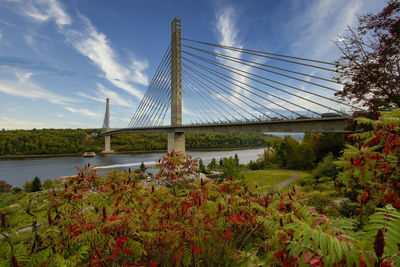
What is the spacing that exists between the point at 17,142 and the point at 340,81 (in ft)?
285

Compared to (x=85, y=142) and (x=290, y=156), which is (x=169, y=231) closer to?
(x=290, y=156)

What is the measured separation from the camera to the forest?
63469 millimetres

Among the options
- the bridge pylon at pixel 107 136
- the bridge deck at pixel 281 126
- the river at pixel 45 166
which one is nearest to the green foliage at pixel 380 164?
the bridge deck at pixel 281 126

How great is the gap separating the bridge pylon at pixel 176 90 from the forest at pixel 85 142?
31.9 m

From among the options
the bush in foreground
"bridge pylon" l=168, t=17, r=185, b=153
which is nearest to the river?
"bridge pylon" l=168, t=17, r=185, b=153

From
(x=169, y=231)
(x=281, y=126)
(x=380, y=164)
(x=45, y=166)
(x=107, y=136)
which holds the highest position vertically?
(x=107, y=136)

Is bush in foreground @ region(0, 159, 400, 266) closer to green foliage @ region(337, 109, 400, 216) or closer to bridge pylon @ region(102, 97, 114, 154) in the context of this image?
green foliage @ region(337, 109, 400, 216)

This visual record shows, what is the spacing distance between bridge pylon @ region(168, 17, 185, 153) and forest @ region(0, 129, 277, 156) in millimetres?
31911

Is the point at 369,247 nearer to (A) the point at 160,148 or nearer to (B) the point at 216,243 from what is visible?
(B) the point at 216,243

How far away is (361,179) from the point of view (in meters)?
2.99

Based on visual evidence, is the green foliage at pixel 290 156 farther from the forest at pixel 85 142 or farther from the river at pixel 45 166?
the river at pixel 45 166

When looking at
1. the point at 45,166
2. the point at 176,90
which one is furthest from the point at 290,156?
the point at 45,166

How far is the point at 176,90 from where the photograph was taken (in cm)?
3231

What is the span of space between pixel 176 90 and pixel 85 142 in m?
64.9
